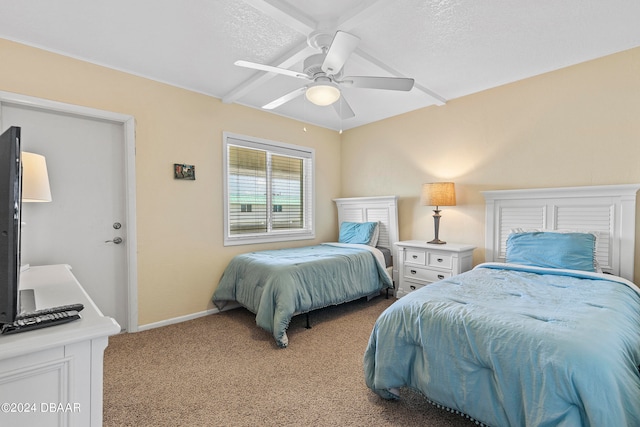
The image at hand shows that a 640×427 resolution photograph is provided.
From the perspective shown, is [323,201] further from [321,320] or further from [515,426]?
[515,426]

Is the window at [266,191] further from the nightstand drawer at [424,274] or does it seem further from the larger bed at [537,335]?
the larger bed at [537,335]

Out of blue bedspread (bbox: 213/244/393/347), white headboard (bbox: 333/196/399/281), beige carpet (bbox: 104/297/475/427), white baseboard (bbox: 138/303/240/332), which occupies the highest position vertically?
white headboard (bbox: 333/196/399/281)

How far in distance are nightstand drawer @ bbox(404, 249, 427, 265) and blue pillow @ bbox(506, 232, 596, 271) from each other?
34.2 inches

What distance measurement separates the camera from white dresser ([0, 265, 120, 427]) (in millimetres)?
794

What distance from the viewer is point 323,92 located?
6.86ft

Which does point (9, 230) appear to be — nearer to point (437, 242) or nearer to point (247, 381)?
point (247, 381)

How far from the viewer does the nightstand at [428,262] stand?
3119 millimetres

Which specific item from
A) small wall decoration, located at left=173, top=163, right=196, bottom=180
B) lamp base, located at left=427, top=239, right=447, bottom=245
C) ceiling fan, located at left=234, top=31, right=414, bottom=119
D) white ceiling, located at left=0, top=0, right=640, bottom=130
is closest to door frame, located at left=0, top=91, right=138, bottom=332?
small wall decoration, located at left=173, top=163, right=196, bottom=180

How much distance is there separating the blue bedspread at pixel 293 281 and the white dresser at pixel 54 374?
5.59 feet

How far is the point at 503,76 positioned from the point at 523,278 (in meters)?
2.06

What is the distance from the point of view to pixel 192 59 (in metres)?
2.59

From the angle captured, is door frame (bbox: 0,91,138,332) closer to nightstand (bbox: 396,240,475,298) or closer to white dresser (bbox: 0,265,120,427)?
white dresser (bbox: 0,265,120,427)

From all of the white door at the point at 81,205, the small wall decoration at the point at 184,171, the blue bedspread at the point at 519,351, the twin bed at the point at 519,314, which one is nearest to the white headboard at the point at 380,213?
the twin bed at the point at 519,314

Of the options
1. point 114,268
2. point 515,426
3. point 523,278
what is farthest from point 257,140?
point 515,426
